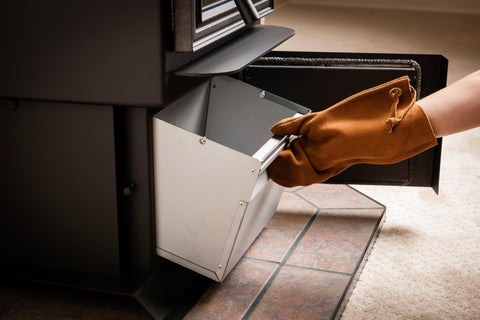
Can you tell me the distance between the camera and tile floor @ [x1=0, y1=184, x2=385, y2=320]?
4.23ft

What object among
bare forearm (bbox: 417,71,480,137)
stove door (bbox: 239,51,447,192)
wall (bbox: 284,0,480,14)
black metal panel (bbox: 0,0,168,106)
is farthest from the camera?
wall (bbox: 284,0,480,14)

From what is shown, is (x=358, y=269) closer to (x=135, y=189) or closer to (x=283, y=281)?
(x=283, y=281)

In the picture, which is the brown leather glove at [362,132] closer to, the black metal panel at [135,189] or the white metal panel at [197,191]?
the white metal panel at [197,191]

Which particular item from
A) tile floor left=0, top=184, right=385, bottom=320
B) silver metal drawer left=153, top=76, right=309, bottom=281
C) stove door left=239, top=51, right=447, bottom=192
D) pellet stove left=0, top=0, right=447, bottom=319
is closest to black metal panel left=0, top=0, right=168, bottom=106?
pellet stove left=0, top=0, right=447, bottom=319

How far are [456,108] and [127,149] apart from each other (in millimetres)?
646

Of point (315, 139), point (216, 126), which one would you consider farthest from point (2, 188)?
point (315, 139)

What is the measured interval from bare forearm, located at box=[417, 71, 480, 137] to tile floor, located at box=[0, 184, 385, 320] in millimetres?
422

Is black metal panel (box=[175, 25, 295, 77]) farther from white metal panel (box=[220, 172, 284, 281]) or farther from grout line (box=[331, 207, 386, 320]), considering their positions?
grout line (box=[331, 207, 386, 320])

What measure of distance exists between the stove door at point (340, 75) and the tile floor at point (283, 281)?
25 centimetres

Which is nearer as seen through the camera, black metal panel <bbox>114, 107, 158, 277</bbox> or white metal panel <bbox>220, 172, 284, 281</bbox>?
black metal panel <bbox>114, 107, 158, 277</bbox>

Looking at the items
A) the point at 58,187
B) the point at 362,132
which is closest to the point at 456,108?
the point at 362,132

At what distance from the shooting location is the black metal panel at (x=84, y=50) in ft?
3.56

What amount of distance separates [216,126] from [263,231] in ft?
1.08

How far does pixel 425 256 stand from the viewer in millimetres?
1541
